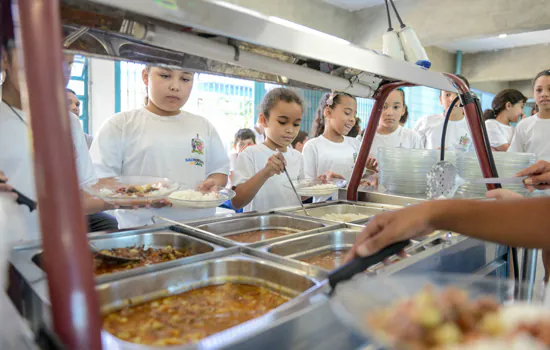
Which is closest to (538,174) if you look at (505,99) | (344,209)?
(344,209)

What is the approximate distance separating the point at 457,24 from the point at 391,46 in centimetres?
328

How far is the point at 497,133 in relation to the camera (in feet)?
14.9

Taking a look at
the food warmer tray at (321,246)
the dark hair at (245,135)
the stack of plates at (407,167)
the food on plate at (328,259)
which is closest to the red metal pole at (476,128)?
the stack of plates at (407,167)

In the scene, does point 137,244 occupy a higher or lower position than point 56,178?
lower

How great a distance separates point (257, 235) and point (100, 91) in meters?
4.80

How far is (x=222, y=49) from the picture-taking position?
989mm

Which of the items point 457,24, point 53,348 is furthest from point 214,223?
point 457,24

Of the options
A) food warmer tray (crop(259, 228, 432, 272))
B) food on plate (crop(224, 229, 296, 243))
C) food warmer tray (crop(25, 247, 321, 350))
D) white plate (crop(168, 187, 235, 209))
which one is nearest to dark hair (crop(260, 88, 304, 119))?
white plate (crop(168, 187, 235, 209))

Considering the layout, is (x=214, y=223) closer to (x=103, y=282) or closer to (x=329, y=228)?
(x=329, y=228)

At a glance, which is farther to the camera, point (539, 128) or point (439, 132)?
point (439, 132)

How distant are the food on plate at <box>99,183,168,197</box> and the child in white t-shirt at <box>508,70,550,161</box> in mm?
3226

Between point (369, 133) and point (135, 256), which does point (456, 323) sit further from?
point (369, 133)

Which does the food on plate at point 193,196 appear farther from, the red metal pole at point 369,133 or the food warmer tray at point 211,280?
the red metal pole at point 369,133

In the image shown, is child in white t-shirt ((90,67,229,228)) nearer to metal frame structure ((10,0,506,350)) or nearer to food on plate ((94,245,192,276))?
food on plate ((94,245,192,276))
